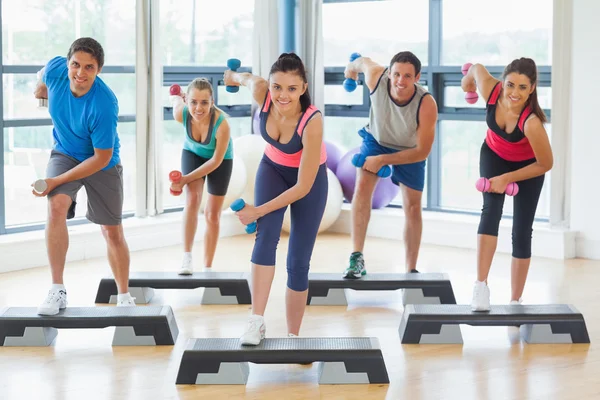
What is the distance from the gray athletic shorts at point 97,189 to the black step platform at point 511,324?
1.50 m

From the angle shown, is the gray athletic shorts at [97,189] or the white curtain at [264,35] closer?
the gray athletic shorts at [97,189]

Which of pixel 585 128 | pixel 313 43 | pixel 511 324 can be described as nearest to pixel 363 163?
pixel 511 324

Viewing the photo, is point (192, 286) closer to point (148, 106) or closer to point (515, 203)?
point (515, 203)

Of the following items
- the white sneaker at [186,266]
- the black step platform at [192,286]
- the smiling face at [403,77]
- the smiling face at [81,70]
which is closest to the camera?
the smiling face at [81,70]

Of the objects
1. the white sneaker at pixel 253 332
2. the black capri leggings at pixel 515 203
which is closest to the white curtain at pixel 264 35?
the black capri leggings at pixel 515 203

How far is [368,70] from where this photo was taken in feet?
17.2

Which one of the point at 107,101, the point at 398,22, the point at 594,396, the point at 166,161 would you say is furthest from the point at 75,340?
the point at 398,22

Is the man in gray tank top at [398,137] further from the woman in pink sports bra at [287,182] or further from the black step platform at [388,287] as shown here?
the woman in pink sports bra at [287,182]

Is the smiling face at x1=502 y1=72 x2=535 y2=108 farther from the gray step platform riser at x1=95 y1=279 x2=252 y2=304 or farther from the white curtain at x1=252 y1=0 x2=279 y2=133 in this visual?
the white curtain at x1=252 y1=0 x2=279 y2=133

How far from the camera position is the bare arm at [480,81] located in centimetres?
460

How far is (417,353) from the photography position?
4.36 metres

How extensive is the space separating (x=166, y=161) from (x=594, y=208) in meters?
3.28

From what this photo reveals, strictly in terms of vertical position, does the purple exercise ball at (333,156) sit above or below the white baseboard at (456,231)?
above

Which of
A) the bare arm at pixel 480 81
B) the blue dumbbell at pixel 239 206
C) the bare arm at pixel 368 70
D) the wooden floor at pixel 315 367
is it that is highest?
the bare arm at pixel 368 70
